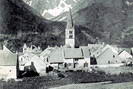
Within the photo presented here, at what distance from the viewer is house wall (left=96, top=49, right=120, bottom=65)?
44.5 ft

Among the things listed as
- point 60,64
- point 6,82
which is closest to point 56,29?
point 60,64

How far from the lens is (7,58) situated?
39.4 ft

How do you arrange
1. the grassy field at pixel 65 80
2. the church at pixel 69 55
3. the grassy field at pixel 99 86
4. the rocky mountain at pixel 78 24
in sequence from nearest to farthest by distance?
the grassy field at pixel 65 80 → the grassy field at pixel 99 86 → the rocky mountain at pixel 78 24 → the church at pixel 69 55

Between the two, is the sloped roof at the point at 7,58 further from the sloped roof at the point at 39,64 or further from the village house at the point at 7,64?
the sloped roof at the point at 39,64

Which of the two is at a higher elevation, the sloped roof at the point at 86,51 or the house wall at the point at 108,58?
the sloped roof at the point at 86,51

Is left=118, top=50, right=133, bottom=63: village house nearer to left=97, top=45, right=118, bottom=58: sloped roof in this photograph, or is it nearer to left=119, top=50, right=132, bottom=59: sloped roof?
left=119, top=50, right=132, bottom=59: sloped roof

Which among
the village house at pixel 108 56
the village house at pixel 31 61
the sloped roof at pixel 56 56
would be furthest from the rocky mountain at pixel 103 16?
the village house at pixel 31 61

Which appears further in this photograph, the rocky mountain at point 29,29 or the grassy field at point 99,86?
the rocky mountain at point 29,29

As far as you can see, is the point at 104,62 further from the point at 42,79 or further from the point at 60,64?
the point at 42,79

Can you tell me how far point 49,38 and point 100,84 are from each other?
2830 mm

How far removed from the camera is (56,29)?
1389 cm

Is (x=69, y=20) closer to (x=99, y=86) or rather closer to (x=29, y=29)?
(x=29, y=29)

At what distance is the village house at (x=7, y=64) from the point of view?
11.5 meters

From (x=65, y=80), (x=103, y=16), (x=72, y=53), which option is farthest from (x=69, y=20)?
(x=65, y=80)
